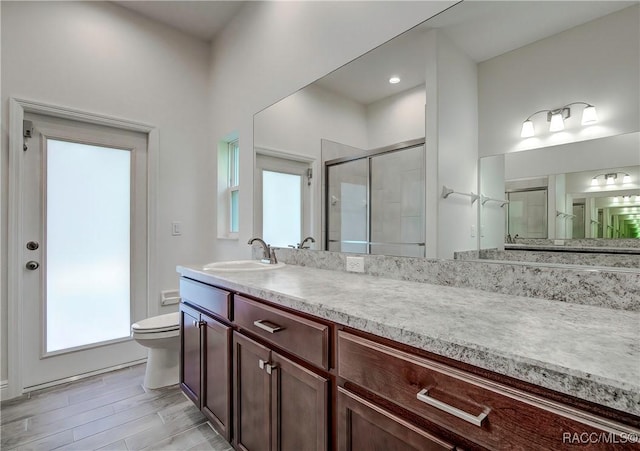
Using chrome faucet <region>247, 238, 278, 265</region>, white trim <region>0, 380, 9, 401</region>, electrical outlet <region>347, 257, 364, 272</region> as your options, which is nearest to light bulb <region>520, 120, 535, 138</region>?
electrical outlet <region>347, 257, 364, 272</region>

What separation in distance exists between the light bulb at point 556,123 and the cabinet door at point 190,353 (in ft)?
5.94

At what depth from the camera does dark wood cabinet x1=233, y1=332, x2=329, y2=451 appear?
98 cm

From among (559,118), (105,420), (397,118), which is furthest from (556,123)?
(105,420)

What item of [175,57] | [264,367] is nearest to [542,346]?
[264,367]

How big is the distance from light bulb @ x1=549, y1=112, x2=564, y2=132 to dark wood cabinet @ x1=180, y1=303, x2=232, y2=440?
151 centimetres

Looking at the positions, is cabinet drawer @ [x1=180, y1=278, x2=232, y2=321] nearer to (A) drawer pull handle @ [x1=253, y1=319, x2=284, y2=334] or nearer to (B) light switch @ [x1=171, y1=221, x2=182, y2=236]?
(A) drawer pull handle @ [x1=253, y1=319, x2=284, y2=334]

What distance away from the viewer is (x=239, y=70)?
8.77ft

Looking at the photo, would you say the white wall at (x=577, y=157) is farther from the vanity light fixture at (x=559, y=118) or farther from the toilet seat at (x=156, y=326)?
the toilet seat at (x=156, y=326)

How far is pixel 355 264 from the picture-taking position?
1649 mm

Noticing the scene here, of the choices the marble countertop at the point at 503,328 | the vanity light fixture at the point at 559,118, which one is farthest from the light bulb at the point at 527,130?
the marble countertop at the point at 503,328

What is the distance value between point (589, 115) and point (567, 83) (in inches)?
5.3

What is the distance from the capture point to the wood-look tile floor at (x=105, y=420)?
1646mm

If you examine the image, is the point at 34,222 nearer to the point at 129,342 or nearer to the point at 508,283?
the point at 129,342

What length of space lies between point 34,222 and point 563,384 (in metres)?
3.06
